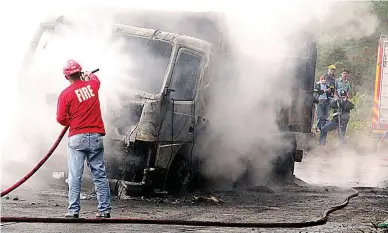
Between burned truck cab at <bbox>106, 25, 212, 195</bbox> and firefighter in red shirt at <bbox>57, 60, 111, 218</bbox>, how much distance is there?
5.58 ft

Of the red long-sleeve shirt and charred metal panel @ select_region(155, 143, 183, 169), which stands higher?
the red long-sleeve shirt

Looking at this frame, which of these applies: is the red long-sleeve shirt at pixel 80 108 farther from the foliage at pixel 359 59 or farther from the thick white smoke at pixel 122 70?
the foliage at pixel 359 59

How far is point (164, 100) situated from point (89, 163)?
7.11ft

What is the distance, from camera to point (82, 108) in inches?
320

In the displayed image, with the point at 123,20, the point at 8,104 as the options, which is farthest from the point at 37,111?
the point at 123,20

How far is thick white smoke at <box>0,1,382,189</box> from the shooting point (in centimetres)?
1065

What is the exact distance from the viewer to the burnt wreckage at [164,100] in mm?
10070

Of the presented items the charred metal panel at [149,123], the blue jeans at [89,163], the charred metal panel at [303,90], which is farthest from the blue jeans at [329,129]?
the blue jeans at [89,163]

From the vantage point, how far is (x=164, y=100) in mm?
10297

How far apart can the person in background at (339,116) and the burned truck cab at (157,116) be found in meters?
8.90

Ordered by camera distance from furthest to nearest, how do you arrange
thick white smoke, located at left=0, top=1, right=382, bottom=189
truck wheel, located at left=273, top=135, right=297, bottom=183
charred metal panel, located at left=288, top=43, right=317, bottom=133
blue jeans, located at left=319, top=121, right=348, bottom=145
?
1. blue jeans, located at left=319, top=121, right=348, bottom=145
2. charred metal panel, located at left=288, top=43, right=317, bottom=133
3. truck wheel, located at left=273, top=135, right=297, bottom=183
4. thick white smoke, located at left=0, top=1, right=382, bottom=189

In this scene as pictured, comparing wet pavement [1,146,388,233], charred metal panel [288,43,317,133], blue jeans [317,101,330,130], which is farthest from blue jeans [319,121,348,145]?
wet pavement [1,146,388,233]

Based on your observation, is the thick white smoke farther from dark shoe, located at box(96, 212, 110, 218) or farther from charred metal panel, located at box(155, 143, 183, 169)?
dark shoe, located at box(96, 212, 110, 218)

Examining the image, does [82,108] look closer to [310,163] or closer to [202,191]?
[202,191]
